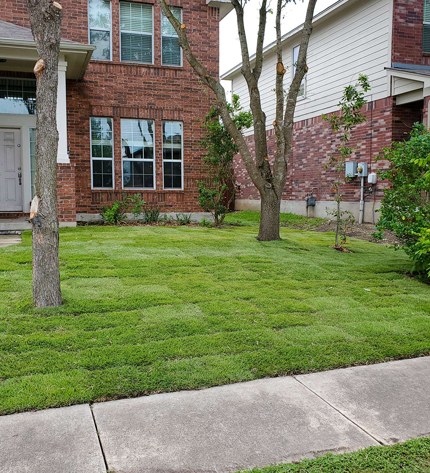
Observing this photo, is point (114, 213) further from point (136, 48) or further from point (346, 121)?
point (346, 121)

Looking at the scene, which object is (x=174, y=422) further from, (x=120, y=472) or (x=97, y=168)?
(x=97, y=168)

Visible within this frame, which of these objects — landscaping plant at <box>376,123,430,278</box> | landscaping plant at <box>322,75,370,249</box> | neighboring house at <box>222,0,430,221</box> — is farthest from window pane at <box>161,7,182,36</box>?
landscaping plant at <box>376,123,430,278</box>

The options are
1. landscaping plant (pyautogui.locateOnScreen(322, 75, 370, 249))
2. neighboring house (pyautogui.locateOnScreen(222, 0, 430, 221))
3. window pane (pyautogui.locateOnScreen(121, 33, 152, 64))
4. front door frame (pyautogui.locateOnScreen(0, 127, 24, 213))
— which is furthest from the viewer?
window pane (pyautogui.locateOnScreen(121, 33, 152, 64))

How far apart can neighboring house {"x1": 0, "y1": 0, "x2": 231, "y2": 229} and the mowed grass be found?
5.05 m

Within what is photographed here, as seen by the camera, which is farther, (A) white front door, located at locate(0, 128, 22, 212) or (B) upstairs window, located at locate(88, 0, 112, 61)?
(B) upstairs window, located at locate(88, 0, 112, 61)

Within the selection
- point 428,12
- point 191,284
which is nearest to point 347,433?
point 191,284

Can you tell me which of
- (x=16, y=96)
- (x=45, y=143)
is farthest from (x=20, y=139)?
(x=45, y=143)

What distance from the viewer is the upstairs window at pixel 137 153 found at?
43.4ft

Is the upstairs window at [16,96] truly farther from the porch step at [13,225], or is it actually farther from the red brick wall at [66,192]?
the porch step at [13,225]

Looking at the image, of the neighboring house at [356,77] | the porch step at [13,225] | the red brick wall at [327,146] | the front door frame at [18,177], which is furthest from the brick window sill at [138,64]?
the red brick wall at [327,146]

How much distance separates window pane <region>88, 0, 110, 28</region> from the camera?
12.8 m

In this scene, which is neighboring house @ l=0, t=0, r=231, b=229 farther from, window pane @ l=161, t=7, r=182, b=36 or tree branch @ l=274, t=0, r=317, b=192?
tree branch @ l=274, t=0, r=317, b=192

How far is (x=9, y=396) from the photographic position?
9.87ft

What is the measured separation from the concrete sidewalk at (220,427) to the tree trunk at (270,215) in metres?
5.97
